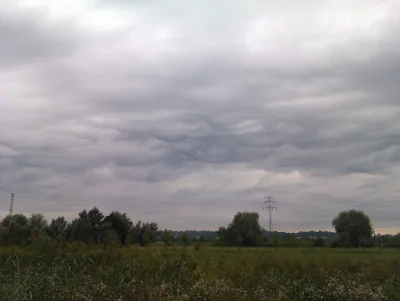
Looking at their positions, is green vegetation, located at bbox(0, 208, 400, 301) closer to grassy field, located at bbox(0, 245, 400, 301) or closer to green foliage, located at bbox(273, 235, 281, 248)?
grassy field, located at bbox(0, 245, 400, 301)

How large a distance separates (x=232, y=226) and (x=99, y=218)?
16.3 m

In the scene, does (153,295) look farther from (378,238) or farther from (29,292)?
(378,238)

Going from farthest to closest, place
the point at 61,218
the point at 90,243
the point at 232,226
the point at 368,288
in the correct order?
1. the point at 232,226
2. the point at 61,218
3. the point at 90,243
4. the point at 368,288

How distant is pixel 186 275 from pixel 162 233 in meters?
14.4

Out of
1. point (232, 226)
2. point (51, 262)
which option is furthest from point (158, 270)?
point (232, 226)

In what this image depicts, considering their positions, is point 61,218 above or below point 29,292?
above

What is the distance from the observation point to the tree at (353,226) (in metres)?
44.1

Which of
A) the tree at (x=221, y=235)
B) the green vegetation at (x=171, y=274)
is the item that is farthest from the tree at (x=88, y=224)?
the tree at (x=221, y=235)

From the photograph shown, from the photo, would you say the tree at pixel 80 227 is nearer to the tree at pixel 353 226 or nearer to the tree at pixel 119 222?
the tree at pixel 119 222

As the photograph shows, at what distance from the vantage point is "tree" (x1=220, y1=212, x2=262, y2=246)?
40312 mm

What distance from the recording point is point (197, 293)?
12.5 m

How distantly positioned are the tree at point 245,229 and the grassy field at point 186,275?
2075cm

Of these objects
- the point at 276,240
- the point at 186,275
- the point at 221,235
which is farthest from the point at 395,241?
the point at 186,275

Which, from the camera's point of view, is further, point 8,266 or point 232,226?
point 232,226
